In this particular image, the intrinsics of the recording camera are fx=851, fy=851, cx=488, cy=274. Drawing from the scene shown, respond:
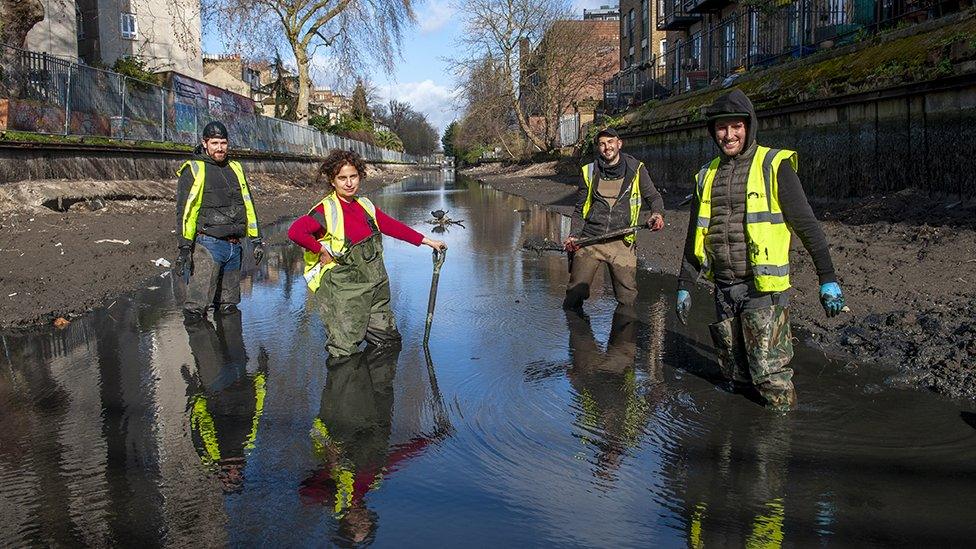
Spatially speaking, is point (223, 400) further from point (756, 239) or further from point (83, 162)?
point (83, 162)

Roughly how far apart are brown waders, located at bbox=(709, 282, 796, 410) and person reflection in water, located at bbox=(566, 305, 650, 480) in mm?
711

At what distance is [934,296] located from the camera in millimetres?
7102

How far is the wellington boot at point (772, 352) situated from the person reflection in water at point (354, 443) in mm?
1902

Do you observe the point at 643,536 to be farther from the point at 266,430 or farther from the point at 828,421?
the point at 266,430

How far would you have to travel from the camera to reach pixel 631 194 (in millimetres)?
8188

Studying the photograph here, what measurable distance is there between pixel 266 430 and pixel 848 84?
11217mm

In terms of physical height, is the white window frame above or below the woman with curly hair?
above

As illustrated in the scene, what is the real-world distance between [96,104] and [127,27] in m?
33.3

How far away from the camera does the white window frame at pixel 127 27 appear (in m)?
47.6

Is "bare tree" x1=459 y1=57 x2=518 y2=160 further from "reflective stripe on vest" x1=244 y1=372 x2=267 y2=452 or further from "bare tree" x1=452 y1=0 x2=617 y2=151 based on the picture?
"reflective stripe on vest" x1=244 y1=372 x2=267 y2=452

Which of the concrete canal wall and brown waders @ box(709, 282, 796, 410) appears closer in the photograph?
brown waders @ box(709, 282, 796, 410)

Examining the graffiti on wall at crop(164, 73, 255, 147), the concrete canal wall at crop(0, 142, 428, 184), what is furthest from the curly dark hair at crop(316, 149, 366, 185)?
the graffiti on wall at crop(164, 73, 255, 147)

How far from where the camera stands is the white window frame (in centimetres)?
4762

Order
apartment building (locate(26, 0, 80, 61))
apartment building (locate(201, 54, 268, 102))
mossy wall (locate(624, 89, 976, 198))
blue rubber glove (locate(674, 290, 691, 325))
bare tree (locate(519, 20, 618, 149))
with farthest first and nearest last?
apartment building (locate(201, 54, 268, 102)) → bare tree (locate(519, 20, 618, 149)) → apartment building (locate(26, 0, 80, 61)) → mossy wall (locate(624, 89, 976, 198)) → blue rubber glove (locate(674, 290, 691, 325))
